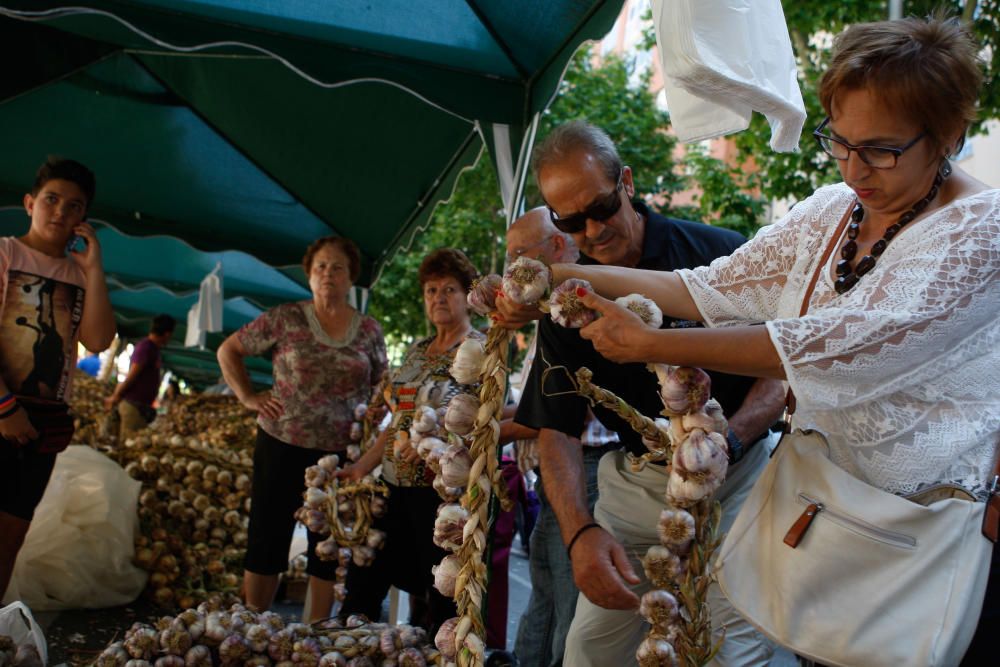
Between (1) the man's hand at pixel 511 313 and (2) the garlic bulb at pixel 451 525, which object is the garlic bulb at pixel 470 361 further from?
(2) the garlic bulb at pixel 451 525

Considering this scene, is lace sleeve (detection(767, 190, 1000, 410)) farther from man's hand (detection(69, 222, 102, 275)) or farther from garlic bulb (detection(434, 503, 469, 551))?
man's hand (detection(69, 222, 102, 275))

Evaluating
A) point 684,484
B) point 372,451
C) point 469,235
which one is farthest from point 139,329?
point 684,484

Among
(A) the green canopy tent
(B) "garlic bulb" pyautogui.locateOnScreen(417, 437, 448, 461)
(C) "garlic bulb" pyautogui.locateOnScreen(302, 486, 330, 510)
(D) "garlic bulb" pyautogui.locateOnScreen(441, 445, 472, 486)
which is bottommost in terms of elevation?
(C) "garlic bulb" pyautogui.locateOnScreen(302, 486, 330, 510)

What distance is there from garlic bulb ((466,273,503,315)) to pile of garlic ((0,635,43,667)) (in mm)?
1619

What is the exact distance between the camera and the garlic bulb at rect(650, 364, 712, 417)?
4.61ft

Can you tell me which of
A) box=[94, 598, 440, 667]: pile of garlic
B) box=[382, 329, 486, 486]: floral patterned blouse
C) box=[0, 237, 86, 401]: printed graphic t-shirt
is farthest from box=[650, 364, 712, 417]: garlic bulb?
box=[0, 237, 86, 401]: printed graphic t-shirt

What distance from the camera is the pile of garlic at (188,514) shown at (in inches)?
209

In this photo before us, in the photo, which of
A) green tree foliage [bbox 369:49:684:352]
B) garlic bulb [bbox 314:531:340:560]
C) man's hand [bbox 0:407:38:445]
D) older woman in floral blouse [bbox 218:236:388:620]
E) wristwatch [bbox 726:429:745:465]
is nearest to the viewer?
wristwatch [bbox 726:429:745:465]

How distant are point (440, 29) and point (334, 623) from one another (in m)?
2.74

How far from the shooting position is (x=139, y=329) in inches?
782

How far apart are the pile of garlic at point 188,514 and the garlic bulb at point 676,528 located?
4.28m

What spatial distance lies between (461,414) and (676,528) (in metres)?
0.43

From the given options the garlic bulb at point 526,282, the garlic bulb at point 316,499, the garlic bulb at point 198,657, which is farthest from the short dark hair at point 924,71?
the garlic bulb at point 316,499

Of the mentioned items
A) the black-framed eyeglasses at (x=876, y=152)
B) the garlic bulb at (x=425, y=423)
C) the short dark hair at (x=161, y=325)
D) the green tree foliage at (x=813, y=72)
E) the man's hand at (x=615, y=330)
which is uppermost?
the green tree foliage at (x=813, y=72)
